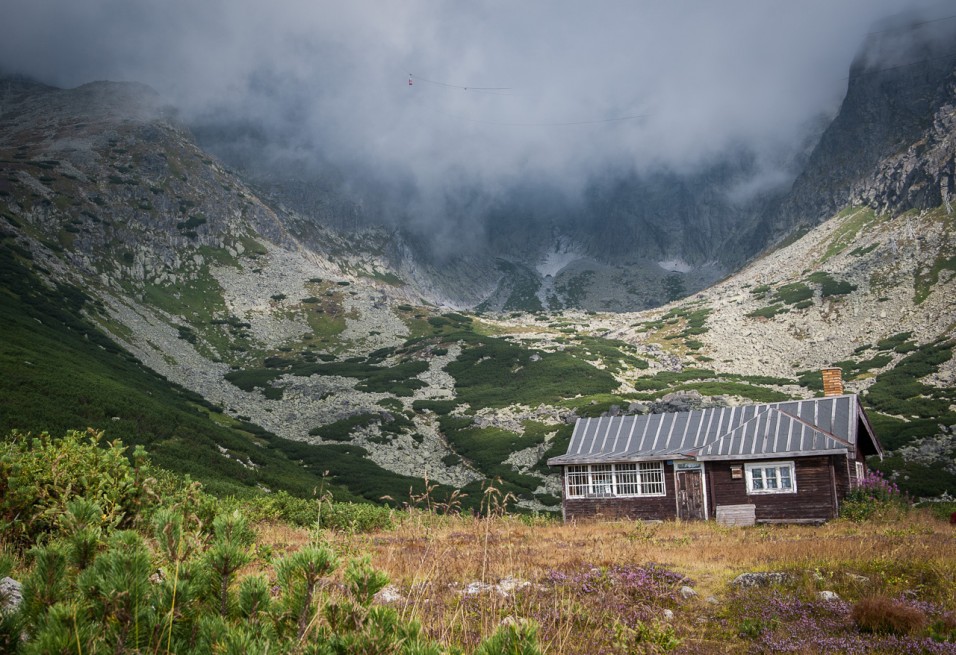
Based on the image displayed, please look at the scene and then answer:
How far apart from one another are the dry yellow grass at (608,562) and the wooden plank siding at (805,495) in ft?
17.8

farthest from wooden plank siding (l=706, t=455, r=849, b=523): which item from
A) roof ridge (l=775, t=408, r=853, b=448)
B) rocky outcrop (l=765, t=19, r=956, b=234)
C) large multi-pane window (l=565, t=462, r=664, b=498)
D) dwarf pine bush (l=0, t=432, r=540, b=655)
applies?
rocky outcrop (l=765, t=19, r=956, b=234)

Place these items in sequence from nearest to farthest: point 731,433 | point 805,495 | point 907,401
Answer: point 805,495
point 731,433
point 907,401

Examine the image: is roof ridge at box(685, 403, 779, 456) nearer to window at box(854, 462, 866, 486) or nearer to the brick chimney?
window at box(854, 462, 866, 486)

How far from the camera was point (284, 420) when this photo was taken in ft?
212

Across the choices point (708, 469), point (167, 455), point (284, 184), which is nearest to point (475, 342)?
point (167, 455)

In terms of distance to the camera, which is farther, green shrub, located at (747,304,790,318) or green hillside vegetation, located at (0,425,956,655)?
green shrub, located at (747,304,790,318)

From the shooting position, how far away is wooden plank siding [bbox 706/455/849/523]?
2412 cm

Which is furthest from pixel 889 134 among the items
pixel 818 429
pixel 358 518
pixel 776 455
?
pixel 358 518

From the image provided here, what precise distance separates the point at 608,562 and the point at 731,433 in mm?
17812

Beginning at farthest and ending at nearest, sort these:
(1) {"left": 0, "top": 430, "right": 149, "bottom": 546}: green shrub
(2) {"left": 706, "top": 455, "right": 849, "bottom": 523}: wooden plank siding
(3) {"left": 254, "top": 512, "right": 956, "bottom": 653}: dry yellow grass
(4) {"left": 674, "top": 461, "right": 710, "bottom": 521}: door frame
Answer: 1. (4) {"left": 674, "top": 461, "right": 710, "bottom": 521}: door frame
2. (2) {"left": 706, "top": 455, "right": 849, "bottom": 523}: wooden plank siding
3. (1) {"left": 0, "top": 430, "right": 149, "bottom": 546}: green shrub
4. (3) {"left": 254, "top": 512, "right": 956, "bottom": 653}: dry yellow grass

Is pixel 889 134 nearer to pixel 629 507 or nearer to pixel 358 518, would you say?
pixel 629 507

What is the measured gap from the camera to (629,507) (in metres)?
28.0

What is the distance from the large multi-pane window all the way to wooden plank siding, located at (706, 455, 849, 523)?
316 centimetres

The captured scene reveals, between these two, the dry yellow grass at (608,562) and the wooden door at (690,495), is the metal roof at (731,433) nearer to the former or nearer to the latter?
the wooden door at (690,495)
